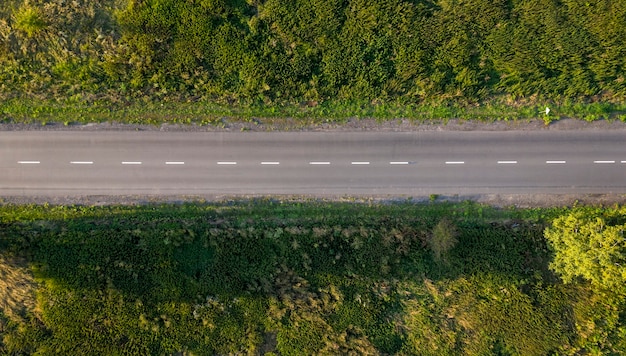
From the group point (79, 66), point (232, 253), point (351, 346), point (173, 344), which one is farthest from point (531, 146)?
point (79, 66)

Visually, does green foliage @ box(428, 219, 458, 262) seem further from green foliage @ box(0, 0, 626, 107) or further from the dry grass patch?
the dry grass patch

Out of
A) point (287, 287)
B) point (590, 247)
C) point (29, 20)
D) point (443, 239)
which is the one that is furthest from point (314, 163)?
point (29, 20)

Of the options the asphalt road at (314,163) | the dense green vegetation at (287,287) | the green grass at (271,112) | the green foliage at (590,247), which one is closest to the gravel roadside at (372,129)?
the green grass at (271,112)

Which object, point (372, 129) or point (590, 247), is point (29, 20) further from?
point (590, 247)

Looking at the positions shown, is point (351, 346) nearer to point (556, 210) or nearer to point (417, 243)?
point (417, 243)

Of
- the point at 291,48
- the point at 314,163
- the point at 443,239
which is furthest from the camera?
the point at 314,163

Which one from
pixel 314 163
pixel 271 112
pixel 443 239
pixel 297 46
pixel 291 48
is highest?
pixel 297 46
